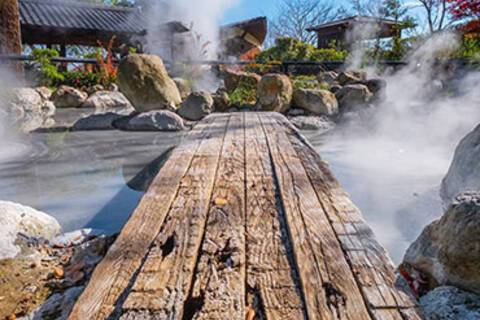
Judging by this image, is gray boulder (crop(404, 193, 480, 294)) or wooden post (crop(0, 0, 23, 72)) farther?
wooden post (crop(0, 0, 23, 72))

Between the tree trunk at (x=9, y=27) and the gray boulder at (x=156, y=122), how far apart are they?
4.56 metres

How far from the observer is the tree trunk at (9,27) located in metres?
7.65

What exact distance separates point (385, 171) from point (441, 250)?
2432mm

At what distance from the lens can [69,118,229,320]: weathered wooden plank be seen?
839mm

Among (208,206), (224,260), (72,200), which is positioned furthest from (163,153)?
(224,260)

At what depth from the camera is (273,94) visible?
6.89 meters

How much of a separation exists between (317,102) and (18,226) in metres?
5.95

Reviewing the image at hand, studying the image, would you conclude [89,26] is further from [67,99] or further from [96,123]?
[96,123]

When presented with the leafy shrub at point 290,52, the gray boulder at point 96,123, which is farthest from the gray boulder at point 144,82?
the leafy shrub at point 290,52

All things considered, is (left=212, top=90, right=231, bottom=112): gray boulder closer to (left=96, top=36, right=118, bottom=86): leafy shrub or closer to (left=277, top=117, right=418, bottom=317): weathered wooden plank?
(left=96, top=36, right=118, bottom=86): leafy shrub

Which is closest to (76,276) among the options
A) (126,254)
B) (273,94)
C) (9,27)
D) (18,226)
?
(18,226)

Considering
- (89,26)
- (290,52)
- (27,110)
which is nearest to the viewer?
(27,110)

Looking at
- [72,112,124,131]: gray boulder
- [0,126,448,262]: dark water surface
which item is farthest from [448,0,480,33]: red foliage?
[72,112,124,131]: gray boulder

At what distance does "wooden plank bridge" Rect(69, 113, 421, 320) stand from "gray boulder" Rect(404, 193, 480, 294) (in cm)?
30
